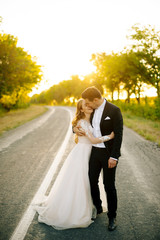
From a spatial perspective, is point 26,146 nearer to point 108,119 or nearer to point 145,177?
point 145,177

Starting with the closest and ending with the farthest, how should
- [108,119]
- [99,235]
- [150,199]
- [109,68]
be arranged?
1. [99,235]
2. [108,119]
3. [150,199]
4. [109,68]

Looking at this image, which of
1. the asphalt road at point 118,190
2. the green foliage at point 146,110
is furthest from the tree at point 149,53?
the asphalt road at point 118,190

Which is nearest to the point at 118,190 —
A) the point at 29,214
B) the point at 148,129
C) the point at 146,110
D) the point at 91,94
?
the point at 29,214

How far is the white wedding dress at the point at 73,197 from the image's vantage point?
3145mm

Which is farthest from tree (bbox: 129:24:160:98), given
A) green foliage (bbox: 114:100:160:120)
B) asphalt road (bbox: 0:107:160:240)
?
asphalt road (bbox: 0:107:160:240)

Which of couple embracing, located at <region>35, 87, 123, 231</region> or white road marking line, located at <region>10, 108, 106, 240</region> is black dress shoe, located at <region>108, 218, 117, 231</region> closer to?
couple embracing, located at <region>35, 87, 123, 231</region>

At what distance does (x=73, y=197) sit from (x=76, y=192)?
89mm

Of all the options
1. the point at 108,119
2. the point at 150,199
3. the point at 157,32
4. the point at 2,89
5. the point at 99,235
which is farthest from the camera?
the point at 157,32

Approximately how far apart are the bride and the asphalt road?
0.13 metres

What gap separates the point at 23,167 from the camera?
5.79 metres

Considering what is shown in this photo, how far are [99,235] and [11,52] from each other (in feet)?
58.2

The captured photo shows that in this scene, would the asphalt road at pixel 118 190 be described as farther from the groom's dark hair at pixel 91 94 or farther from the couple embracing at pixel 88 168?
the groom's dark hair at pixel 91 94

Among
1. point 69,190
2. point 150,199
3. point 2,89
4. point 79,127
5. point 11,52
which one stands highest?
point 11,52

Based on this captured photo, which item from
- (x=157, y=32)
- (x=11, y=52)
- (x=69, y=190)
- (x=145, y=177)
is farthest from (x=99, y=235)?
(x=157, y=32)
